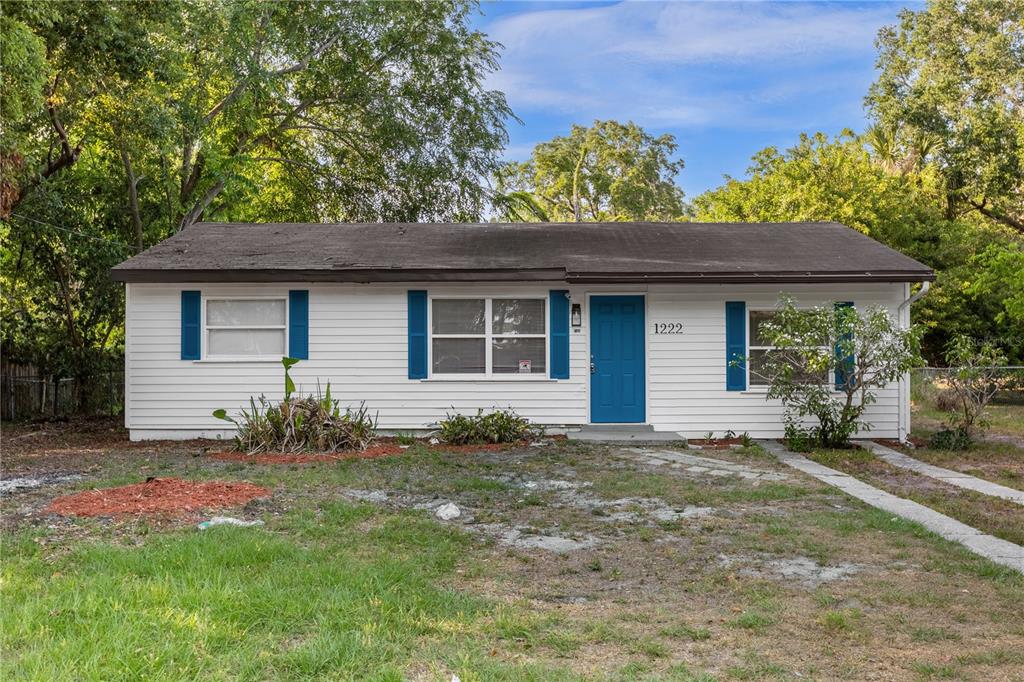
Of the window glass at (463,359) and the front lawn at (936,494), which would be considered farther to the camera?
the window glass at (463,359)

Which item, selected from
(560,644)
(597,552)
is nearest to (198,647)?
(560,644)

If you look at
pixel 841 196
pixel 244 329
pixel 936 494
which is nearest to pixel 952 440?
pixel 936 494

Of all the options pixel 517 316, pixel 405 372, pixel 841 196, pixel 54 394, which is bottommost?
pixel 54 394

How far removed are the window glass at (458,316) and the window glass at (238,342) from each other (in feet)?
8.06

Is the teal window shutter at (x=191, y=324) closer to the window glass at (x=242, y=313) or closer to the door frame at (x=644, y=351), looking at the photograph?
the window glass at (x=242, y=313)

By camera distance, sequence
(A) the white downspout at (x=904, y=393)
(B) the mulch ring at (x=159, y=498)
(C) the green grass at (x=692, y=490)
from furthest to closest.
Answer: (A) the white downspout at (x=904, y=393)
(C) the green grass at (x=692, y=490)
(B) the mulch ring at (x=159, y=498)

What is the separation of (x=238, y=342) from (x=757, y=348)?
8.03 metres

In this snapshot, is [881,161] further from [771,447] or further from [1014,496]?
[1014,496]

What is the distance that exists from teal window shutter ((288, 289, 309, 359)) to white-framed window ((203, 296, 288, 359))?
116 millimetres

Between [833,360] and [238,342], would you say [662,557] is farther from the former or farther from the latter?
[238,342]

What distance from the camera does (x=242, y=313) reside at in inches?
432

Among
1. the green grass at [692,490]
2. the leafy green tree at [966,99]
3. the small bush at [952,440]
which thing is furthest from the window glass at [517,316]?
the leafy green tree at [966,99]

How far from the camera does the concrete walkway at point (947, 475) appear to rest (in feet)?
23.6

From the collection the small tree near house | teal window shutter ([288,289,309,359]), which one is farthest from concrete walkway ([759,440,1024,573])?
teal window shutter ([288,289,309,359])
